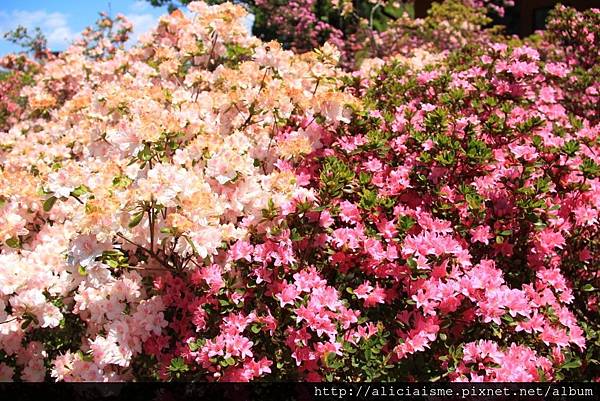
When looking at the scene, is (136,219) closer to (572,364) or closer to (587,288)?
(572,364)

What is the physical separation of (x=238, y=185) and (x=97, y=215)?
2.36 ft

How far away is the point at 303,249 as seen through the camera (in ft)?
8.89

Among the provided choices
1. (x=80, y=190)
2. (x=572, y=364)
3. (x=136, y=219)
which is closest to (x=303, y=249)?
(x=136, y=219)

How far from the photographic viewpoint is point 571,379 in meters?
2.83

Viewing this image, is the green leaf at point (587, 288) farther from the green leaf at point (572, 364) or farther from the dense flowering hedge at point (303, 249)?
the green leaf at point (572, 364)

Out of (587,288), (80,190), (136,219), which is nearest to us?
(136,219)

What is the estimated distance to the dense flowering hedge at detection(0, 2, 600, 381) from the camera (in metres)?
2.44

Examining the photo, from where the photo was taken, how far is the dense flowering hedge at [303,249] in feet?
8.00

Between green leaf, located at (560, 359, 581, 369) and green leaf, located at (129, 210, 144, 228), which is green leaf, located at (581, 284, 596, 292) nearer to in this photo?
green leaf, located at (560, 359, 581, 369)

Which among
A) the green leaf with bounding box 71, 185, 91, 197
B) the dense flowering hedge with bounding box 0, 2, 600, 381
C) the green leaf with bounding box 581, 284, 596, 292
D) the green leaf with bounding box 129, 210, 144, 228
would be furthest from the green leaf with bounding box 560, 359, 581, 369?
the green leaf with bounding box 71, 185, 91, 197

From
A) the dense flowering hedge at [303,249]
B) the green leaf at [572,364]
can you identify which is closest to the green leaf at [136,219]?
the dense flowering hedge at [303,249]

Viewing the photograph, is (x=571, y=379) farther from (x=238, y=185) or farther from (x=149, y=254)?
(x=149, y=254)

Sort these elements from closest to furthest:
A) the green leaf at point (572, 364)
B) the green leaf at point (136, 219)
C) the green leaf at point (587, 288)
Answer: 1. the green leaf at point (136, 219)
2. the green leaf at point (572, 364)
3. the green leaf at point (587, 288)

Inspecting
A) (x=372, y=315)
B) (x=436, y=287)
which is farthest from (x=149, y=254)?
(x=436, y=287)
